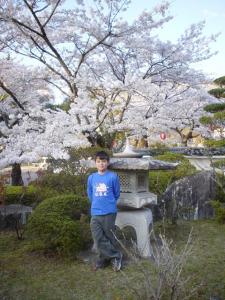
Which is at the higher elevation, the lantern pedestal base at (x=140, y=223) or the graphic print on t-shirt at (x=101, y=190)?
the graphic print on t-shirt at (x=101, y=190)

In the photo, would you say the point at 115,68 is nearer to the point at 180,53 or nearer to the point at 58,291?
the point at 180,53

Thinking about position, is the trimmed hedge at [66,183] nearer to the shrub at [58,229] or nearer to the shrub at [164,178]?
the shrub at [58,229]

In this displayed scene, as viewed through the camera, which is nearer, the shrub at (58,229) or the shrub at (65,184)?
the shrub at (58,229)

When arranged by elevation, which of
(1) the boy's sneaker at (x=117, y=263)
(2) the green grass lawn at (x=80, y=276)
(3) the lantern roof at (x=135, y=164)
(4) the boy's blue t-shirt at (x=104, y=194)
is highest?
(3) the lantern roof at (x=135, y=164)

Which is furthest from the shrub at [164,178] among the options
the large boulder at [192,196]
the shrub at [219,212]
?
the shrub at [219,212]

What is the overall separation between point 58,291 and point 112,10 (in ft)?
30.7

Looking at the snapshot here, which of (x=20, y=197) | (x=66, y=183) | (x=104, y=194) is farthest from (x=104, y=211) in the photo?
(x=20, y=197)

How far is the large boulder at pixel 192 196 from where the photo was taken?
8.16m

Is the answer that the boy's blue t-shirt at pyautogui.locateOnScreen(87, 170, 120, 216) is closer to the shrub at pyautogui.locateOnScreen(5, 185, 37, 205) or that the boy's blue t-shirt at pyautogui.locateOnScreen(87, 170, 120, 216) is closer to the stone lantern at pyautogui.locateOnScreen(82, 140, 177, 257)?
the stone lantern at pyautogui.locateOnScreen(82, 140, 177, 257)

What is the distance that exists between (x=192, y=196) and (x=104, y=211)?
3670 millimetres

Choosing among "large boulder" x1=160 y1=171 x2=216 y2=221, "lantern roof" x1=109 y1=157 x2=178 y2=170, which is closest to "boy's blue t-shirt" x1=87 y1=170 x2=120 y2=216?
"lantern roof" x1=109 y1=157 x2=178 y2=170

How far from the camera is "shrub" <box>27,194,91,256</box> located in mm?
5414

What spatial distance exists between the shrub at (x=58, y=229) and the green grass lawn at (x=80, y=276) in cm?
24

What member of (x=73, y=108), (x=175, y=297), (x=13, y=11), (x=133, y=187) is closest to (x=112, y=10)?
(x=13, y=11)
